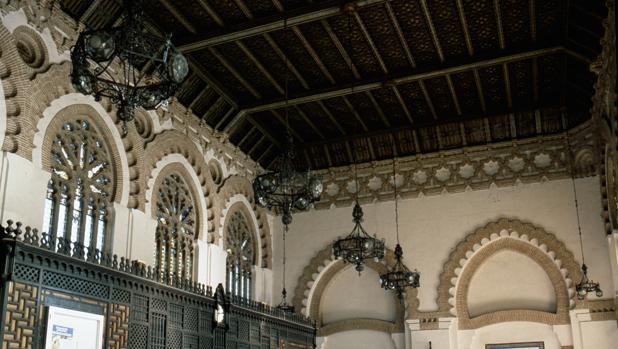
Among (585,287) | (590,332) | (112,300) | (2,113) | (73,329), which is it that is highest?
(2,113)

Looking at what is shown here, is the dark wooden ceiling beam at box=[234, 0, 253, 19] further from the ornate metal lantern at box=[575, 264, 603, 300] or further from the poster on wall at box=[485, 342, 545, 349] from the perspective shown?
the poster on wall at box=[485, 342, 545, 349]

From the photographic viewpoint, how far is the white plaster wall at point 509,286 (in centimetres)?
1312

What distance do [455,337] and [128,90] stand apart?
944 cm

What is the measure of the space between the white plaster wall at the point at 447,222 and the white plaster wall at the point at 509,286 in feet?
2.39

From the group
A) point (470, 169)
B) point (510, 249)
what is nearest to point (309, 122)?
point (470, 169)

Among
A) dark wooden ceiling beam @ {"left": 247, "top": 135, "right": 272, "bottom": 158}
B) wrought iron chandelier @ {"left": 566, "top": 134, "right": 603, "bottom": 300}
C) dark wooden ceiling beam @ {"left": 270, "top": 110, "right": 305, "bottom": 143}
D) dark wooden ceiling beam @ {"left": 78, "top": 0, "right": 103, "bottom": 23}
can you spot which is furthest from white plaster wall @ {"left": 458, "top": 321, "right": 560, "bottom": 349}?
dark wooden ceiling beam @ {"left": 78, "top": 0, "right": 103, "bottom": 23}

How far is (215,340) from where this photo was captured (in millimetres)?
10859

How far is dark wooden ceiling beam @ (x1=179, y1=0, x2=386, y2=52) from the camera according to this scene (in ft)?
32.5

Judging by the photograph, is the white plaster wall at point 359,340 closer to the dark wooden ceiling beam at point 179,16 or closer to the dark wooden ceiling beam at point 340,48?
the dark wooden ceiling beam at point 340,48

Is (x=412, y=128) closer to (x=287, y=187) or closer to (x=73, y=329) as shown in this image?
(x=287, y=187)

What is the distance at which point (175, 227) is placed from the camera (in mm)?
11570

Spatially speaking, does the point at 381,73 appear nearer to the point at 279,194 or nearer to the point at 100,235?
the point at 279,194

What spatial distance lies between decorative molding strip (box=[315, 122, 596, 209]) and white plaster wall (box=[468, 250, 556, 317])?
1564mm

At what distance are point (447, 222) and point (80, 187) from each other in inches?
298
